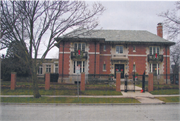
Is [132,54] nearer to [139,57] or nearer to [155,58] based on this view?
[139,57]

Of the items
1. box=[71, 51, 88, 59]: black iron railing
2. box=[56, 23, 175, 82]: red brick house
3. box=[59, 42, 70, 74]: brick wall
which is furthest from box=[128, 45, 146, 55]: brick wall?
box=[59, 42, 70, 74]: brick wall

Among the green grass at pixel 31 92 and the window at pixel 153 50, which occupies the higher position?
the window at pixel 153 50

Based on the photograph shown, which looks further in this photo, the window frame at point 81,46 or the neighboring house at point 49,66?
the neighboring house at point 49,66

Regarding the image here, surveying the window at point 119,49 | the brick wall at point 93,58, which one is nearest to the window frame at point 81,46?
the brick wall at point 93,58

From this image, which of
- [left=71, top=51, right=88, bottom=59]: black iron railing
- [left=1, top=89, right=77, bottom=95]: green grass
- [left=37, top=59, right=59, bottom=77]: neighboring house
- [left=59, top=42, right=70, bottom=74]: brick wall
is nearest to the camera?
[left=1, top=89, right=77, bottom=95]: green grass

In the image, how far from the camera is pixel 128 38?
85.1 ft

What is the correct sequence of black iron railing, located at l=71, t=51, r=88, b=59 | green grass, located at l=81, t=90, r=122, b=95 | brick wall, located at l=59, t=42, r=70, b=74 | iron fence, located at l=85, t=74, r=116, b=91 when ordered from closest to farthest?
green grass, located at l=81, t=90, r=122, b=95
iron fence, located at l=85, t=74, r=116, b=91
black iron railing, located at l=71, t=51, r=88, b=59
brick wall, located at l=59, t=42, r=70, b=74

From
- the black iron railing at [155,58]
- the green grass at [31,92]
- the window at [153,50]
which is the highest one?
the window at [153,50]

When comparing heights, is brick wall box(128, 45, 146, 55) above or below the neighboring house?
above

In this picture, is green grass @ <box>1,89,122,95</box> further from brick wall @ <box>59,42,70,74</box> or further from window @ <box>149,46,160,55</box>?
window @ <box>149,46,160,55</box>

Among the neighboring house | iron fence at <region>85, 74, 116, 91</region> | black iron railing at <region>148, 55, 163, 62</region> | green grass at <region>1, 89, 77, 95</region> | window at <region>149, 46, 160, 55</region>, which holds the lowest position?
green grass at <region>1, 89, 77, 95</region>

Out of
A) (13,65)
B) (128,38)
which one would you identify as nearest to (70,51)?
(13,65)

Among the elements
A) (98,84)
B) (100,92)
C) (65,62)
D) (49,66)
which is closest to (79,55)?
(65,62)

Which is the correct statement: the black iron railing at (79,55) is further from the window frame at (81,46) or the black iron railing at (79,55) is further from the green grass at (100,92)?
the green grass at (100,92)
